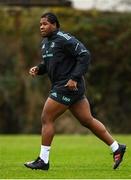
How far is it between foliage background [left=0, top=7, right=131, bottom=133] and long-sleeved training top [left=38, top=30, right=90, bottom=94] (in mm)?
27617

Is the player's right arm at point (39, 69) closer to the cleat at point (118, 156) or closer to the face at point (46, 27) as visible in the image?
the face at point (46, 27)

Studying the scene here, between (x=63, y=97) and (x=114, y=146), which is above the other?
(x=63, y=97)

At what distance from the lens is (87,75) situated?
4006 cm

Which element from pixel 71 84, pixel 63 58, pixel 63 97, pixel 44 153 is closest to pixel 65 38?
pixel 63 58

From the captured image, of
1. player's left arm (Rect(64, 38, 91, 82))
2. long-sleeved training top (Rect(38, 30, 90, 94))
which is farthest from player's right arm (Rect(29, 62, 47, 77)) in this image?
player's left arm (Rect(64, 38, 91, 82))

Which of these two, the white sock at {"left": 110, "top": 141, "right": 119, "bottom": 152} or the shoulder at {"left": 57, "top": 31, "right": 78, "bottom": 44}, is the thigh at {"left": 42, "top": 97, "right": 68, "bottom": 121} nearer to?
the shoulder at {"left": 57, "top": 31, "right": 78, "bottom": 44}

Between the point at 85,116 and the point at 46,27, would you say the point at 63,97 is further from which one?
the point at 46,27

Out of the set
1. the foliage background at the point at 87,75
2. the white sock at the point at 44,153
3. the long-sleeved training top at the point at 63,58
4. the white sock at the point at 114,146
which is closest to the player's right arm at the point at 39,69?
the long-sleeved training top at the point at 63,58

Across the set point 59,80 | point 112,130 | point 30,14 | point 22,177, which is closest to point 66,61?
point 59,80

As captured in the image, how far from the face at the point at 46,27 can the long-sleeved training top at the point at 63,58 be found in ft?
0.20

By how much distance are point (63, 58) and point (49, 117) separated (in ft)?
2.89

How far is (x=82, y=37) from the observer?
40.5m

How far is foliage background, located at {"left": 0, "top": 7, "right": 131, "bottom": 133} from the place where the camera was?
3947 cm

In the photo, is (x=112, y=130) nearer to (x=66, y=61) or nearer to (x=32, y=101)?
(x=32, y=101)
